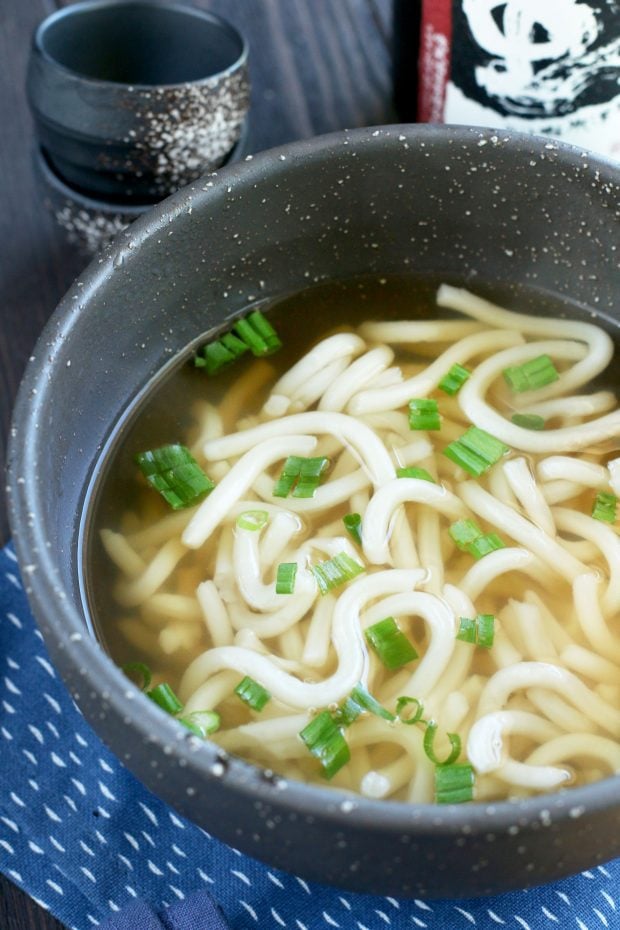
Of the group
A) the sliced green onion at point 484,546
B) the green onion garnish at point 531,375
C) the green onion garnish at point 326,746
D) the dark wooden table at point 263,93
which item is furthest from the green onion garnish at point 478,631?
the dark wooden table at point 263,93

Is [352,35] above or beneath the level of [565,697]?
above

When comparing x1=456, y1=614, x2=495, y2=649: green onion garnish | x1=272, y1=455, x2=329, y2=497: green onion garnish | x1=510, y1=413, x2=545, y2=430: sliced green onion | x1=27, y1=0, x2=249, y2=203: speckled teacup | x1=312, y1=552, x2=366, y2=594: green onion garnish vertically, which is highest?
x1=27, y1=0, x2=249, y2=203: speckled teacup

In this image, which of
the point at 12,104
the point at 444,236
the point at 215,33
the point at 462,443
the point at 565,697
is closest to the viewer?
the point at 565,697

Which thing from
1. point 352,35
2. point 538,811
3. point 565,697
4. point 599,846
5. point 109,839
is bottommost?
point 109,839

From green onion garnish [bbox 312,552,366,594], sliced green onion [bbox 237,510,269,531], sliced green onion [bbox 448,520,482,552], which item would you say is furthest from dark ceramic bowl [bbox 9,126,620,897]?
sliced green onion [bbox 448,520,482,552]

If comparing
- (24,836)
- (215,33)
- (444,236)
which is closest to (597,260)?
(444,236)

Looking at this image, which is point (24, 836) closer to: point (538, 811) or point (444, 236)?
point (538, 811)

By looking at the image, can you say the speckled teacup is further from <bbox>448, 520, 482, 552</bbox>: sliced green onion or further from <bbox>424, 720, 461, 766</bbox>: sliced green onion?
<bbox>424, 720, 461, 766</bbox>: sliced green onion
